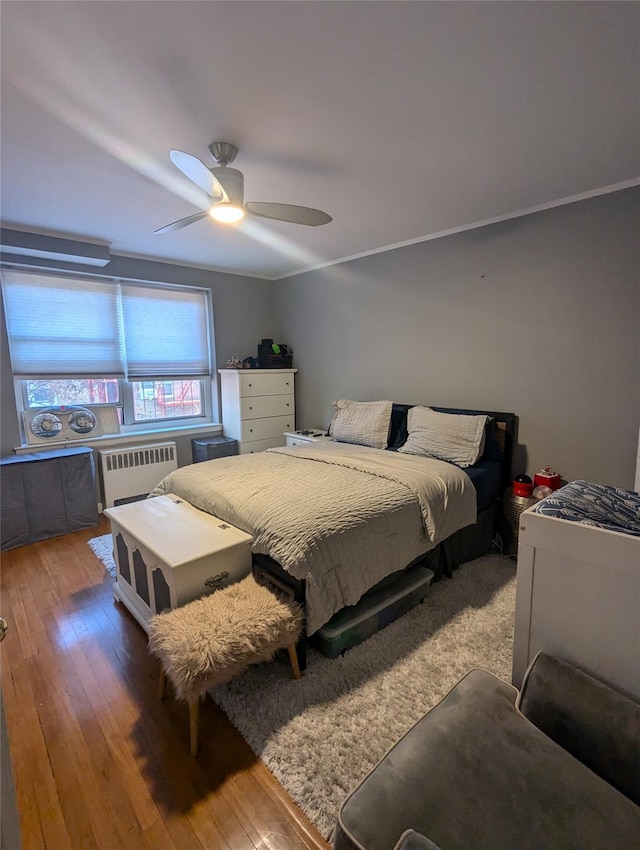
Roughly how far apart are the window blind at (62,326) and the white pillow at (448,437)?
286 centimetres

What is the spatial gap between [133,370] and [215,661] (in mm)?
3176

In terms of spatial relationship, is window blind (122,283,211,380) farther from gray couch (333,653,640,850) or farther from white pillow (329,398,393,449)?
gray couch (333,653,640,850)

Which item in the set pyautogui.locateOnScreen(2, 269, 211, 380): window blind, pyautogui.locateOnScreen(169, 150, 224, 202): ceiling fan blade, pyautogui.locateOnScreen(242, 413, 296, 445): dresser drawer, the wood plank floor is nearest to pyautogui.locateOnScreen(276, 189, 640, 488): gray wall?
pyautogui.locateOnScreen(242, 413, 296, 445): dresser drawer

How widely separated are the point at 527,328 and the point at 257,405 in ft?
8.91

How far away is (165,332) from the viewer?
13.1 ft

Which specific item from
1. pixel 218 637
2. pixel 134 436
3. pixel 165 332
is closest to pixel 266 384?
pixel 165 332

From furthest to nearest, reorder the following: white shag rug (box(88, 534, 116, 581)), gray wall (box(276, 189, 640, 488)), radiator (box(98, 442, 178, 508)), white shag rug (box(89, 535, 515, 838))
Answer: radiator (box(98, 442, 178, 508)), white shag rug (box(88, 534, 116, 581)), gray wall (box(276, 189, 640, 488)), white shag rug (box(89, 535, 515, 838))

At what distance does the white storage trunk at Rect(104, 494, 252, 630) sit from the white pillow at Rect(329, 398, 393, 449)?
160 cm

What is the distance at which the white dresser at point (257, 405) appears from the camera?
414cm

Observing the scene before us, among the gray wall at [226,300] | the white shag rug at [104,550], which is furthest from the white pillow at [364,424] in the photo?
the white shag rug at [104,550]

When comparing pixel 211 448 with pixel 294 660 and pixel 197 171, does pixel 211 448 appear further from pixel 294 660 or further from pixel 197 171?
pixel 197 171

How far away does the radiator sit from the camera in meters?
3.52

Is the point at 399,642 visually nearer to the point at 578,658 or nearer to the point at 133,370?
the point at 578,658

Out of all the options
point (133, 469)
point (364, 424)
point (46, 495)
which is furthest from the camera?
point (133, 469)
